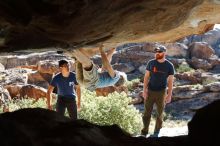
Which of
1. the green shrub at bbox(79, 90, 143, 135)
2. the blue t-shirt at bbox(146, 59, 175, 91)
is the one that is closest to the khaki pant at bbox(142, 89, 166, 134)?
the blue t-shirt at bbox(146, 59, 175, 91)

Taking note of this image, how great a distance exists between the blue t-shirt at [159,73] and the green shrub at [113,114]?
729 cm

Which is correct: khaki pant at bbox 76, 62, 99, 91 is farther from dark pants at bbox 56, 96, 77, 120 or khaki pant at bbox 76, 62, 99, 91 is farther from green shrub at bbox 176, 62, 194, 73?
green shrub at bbox 176, 62, 194, 73

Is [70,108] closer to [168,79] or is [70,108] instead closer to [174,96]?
[168,79]

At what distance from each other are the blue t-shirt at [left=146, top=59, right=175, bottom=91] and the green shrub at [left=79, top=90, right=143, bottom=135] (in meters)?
7.29

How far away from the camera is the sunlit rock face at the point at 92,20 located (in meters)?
4.86

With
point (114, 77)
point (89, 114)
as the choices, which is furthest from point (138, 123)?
point (114, 77)

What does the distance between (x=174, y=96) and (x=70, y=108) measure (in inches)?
858

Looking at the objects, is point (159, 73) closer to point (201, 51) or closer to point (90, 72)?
point (90, 72)

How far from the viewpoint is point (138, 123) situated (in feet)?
61.5

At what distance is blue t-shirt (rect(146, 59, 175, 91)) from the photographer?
1045 centimetres

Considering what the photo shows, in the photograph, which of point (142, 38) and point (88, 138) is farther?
A: point (142, 38)

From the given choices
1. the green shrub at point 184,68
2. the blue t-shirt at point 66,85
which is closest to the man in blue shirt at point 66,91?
the blue t-shirt at point 66,85

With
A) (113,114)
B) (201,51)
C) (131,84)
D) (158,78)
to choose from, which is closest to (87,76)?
(158,78)

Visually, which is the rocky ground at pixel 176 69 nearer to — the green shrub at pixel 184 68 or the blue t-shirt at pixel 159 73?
the green shrub at pixel 184 68
